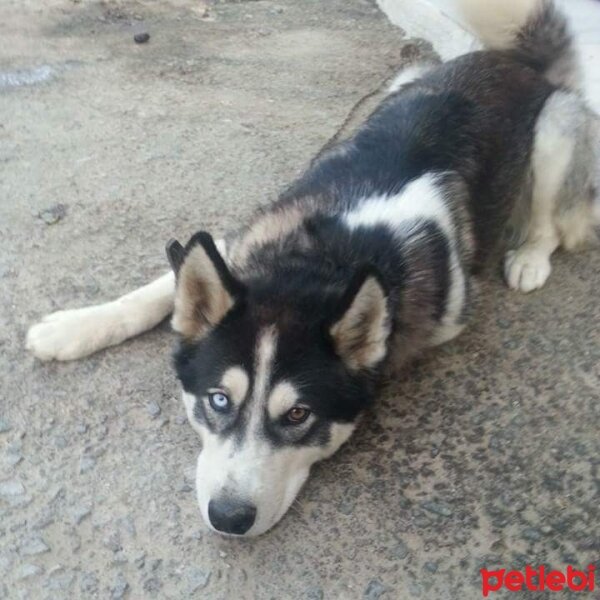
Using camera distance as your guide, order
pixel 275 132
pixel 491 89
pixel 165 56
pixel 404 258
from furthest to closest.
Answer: pixel 165 56, pixel 275 132, pixel 491 89, pixel 404 258

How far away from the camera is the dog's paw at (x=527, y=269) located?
13.0 feet

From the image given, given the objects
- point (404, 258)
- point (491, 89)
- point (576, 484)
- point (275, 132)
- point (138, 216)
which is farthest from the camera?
Answer: point (275, 132)

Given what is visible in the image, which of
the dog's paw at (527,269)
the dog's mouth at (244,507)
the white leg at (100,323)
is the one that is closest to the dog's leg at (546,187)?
the dog's paw at (527,269)

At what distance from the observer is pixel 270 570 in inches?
107

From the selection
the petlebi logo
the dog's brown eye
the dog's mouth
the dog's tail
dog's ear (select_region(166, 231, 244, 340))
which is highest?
the dog's tail

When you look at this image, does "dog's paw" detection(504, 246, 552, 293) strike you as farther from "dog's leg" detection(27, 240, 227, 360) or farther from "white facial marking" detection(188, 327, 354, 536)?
"white facial marking" detection(188, 327, 354, 536)

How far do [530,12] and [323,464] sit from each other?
2.83m

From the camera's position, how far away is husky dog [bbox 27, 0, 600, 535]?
2.66m

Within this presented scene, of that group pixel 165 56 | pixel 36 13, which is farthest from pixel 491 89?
pixel 36 13

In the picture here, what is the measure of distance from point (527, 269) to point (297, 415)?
1805 millimetres

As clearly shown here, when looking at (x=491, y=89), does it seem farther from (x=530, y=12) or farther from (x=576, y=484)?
(x=576, y=484)

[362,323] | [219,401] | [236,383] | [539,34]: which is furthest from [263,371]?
[539,34]

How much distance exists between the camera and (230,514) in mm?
2582

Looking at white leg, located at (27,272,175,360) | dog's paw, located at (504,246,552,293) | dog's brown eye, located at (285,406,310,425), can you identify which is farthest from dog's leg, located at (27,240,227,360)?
dog's paw, located at (504,246,552,293)
